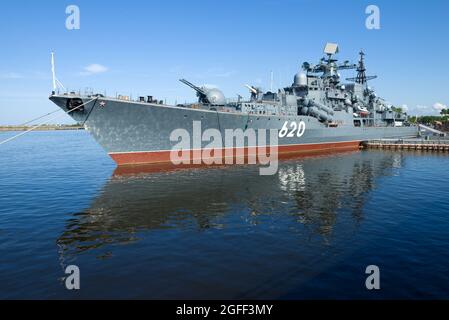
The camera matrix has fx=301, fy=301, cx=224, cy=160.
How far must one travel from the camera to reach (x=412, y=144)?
48.7 m

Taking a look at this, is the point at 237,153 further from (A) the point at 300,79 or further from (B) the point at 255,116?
(A) the point at 300,79

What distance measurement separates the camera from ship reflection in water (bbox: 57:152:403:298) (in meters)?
9.07

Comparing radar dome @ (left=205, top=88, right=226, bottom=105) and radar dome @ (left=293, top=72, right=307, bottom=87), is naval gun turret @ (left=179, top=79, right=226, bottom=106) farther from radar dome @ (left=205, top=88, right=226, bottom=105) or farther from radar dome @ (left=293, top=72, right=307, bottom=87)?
radar dome @ (left=293, top=72, right=307, bottom=87)

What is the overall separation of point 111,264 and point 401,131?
234ft

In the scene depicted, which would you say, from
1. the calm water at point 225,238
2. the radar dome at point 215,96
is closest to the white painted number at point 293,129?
the radar dome at point 215,96

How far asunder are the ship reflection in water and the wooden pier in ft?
98.8

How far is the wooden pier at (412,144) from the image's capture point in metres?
46.2

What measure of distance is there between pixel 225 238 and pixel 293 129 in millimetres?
29679

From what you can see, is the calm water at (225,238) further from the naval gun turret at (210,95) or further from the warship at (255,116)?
the naval gun turret at (210,95)

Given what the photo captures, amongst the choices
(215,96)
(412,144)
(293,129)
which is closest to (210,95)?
(215,96)

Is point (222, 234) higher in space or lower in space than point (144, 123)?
lower

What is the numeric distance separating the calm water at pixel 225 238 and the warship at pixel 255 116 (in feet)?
20.7

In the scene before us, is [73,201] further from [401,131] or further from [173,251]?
[401,131]

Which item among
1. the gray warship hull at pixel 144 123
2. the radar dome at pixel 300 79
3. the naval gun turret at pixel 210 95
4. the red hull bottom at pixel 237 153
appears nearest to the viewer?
the gray warship hull at pixel 144 123
